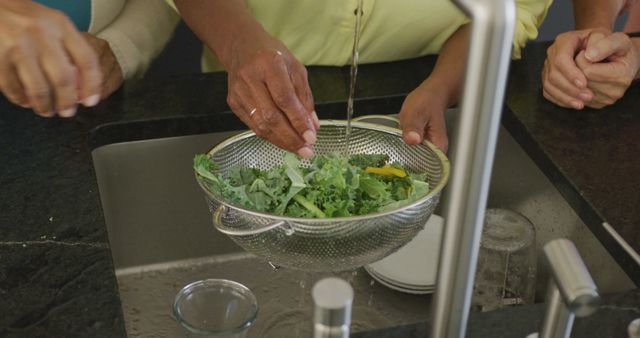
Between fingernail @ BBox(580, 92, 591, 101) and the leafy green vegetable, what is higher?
fingernail @ BBox(580, 92, 591, 101)

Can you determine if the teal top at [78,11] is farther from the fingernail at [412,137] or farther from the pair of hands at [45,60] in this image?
the fingernail at [412,137]

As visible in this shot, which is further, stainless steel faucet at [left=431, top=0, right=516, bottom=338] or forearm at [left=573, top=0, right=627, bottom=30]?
forearm at [left=573, top=0, right=627, bottom=30]

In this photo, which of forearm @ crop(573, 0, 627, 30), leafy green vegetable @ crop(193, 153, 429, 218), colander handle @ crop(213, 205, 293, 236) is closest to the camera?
colander handle @ crop(213, 205, 293, 236)

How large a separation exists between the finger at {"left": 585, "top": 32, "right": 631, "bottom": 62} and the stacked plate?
372 millimetres

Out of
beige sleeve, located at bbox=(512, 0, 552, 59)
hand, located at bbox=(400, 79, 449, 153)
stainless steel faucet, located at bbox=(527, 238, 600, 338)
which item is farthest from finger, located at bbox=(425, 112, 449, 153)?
stainless steel faucet, located at bbox=(527, 238, 600, 338)

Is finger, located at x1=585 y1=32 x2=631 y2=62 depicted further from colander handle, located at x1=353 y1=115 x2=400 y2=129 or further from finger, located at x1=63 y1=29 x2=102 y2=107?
finger, located at x1=63 y1=29 x2=102 y2=107

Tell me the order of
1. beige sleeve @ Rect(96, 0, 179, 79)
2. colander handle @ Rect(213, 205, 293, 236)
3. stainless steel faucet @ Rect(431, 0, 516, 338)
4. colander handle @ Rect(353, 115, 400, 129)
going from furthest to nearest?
beige sleeve @ Rect(96, 0, 179, 79)
colander handle @ Rect(353, 115, 400, 129)
colander handle @ Rect(213, 205, 293, 236)
stainless steel faucet @ Rect(431, 0, 516, 338)

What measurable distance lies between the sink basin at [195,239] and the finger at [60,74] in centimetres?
33

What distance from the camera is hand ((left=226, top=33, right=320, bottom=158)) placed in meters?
1.04

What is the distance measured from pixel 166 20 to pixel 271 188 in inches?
23.9

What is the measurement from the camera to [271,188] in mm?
1025

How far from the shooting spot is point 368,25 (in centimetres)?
145

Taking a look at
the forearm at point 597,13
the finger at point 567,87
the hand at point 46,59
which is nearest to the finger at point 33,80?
the hand at point 46,59

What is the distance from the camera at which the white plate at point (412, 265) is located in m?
1.19
